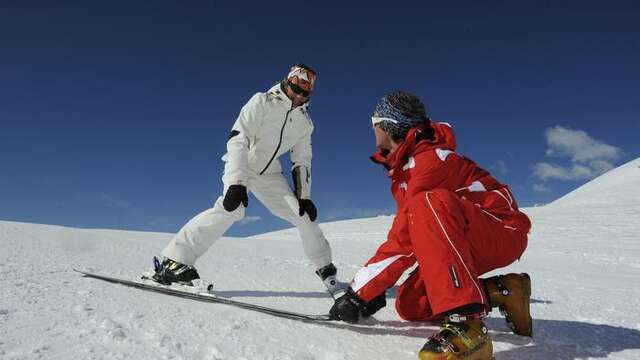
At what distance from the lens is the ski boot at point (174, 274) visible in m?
3.12

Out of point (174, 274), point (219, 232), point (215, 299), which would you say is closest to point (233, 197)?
point (219, 232)

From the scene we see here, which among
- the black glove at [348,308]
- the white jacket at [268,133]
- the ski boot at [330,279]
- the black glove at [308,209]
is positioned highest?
the white jacket at [268,133]

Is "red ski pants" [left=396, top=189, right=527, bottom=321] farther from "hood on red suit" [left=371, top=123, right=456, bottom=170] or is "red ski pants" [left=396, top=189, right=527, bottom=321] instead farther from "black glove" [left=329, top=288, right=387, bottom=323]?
"black glove" [left=329, top=288, right=387, bottom=323]

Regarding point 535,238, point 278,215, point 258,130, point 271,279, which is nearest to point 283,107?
point 258,130

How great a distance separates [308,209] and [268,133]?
695mm

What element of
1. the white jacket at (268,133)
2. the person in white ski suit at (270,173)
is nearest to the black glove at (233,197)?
the person in white ski suit at (270,173)

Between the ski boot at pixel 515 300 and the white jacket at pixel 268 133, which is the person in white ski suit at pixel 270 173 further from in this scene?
the ski boot at pixel 515 300

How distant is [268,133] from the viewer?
359 cm

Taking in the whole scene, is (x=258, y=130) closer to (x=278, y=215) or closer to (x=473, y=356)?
(x=278, y=215)

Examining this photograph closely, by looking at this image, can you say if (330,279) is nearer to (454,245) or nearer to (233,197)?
(233,197)

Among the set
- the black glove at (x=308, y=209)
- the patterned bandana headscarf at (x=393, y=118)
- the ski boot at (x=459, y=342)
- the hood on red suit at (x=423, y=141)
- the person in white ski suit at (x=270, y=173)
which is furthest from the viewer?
the black glove at (x=308, y=209)

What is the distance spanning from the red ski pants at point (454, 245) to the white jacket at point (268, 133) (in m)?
1.76

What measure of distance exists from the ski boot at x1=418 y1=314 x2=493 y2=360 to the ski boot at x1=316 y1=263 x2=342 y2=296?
147 cm

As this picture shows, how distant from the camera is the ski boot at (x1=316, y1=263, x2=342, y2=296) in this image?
314 cm
